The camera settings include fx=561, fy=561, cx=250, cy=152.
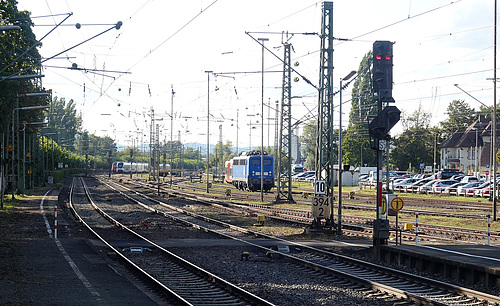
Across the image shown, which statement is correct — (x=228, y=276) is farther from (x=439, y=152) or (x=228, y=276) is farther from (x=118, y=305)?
(x=439, y=152)

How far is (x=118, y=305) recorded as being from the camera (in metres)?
11.1

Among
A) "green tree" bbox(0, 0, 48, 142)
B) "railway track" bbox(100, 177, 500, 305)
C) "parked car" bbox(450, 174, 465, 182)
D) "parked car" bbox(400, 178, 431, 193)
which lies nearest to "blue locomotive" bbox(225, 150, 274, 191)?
"parked car" bbox(400, 178, 431, 193)

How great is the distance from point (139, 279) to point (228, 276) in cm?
229

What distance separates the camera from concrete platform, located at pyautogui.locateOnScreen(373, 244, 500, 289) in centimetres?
1305

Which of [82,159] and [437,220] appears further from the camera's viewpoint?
[82,159]

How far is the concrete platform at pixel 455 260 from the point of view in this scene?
42.8ft

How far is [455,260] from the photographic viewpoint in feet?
46.3

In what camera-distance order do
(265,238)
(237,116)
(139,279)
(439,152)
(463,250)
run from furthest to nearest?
→ (439,152)
(237,116)
(265,238)
(463,250)
(139,279)

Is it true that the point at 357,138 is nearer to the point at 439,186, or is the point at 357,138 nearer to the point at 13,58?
the point at 439,186

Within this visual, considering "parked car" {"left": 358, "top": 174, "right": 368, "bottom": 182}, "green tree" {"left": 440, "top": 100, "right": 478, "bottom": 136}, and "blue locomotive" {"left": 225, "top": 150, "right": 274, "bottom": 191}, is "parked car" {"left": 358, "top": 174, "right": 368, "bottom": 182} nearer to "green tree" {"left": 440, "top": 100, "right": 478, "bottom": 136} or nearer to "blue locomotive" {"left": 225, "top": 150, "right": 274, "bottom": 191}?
"blue locomotive" {"left": 225, "top": 150, "right": 274, "bottom": 191}

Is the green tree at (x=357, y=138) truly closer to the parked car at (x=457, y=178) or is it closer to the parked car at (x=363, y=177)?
the parked car at (x=363, y=177)

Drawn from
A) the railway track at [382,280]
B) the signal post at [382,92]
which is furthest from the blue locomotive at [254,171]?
the signal post at [382,92]

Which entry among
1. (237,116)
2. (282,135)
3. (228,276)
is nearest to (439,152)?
(237,116)

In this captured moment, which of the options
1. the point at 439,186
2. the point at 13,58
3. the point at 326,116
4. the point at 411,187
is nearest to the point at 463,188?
the point at 439,186
